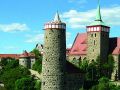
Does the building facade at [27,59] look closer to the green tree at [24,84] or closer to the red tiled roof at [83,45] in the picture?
the red tiled roof at [83,45]

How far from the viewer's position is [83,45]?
8412 centimetres

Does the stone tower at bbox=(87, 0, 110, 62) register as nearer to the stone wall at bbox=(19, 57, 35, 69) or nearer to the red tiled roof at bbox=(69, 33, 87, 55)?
the red tiled roof at bbox=(69, 33, 87, 55)

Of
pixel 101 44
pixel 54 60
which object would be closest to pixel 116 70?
pixel 101 44

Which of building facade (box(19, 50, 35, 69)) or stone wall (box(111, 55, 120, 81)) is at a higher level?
building facade (box(19, 50, 35, 69))

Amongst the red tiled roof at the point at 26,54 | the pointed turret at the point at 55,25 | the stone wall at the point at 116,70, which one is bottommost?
the stone wall at the point at 116,70

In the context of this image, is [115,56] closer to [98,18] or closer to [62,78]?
[98,18]

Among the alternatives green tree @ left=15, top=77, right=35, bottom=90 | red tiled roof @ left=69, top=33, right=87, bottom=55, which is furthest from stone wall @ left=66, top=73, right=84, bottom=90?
red tiled roof @ left=69, top=33, right=87, bottom=55

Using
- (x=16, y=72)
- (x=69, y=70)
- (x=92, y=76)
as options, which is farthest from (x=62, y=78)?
(x=16, y=72)

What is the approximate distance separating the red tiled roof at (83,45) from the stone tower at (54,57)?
733 inches

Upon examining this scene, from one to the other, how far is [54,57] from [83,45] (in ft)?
79.9

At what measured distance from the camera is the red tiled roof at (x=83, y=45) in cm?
7847

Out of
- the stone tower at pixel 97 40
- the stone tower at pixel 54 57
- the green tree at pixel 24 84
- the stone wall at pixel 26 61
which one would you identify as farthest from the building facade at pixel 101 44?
the stone wall at pixel 26 61

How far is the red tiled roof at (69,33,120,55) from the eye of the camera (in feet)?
257

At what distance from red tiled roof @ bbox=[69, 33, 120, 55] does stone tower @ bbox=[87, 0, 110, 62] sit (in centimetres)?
115
